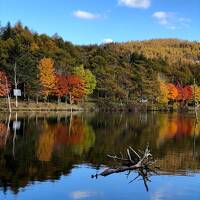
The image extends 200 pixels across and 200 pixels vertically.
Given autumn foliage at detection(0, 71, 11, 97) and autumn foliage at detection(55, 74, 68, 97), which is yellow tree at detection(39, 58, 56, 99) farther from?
autumn foliage at detection(0, 71, 11, 97)

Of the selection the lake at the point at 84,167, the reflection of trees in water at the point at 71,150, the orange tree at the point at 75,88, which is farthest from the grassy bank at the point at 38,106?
the lake at the point at 84,167

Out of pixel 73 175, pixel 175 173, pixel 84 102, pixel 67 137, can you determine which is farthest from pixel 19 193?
pixel 84 102

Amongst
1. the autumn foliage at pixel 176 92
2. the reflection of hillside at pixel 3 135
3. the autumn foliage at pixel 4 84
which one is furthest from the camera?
the autumn foliage at pixel 176 92

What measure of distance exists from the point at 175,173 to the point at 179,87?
382 feet

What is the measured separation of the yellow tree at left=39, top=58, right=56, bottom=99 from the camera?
97331 millimetres

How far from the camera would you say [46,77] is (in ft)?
322

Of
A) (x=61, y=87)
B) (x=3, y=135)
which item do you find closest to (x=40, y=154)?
(x=3, y=135)

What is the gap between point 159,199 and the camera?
2072 cm

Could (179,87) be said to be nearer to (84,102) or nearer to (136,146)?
(84,102)

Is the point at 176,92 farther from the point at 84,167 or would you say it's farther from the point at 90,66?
the point at 84,167

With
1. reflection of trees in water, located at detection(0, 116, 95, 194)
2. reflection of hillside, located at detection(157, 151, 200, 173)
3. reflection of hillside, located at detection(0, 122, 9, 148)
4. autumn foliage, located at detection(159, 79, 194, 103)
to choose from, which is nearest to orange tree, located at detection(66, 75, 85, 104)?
autumn foliage, located at detection(159, 79, 194, 103)

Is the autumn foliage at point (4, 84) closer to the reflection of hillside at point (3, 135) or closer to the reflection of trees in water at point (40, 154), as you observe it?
the reflection of hillside at point (3, 135)

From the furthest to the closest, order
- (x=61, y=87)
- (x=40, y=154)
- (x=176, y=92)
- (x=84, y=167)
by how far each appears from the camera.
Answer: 1. (x=176, y=92)
2. (x=61, y=87)
3. (x=40, y=154)
4. (x=84, y=167)

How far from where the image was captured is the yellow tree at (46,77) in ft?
319
